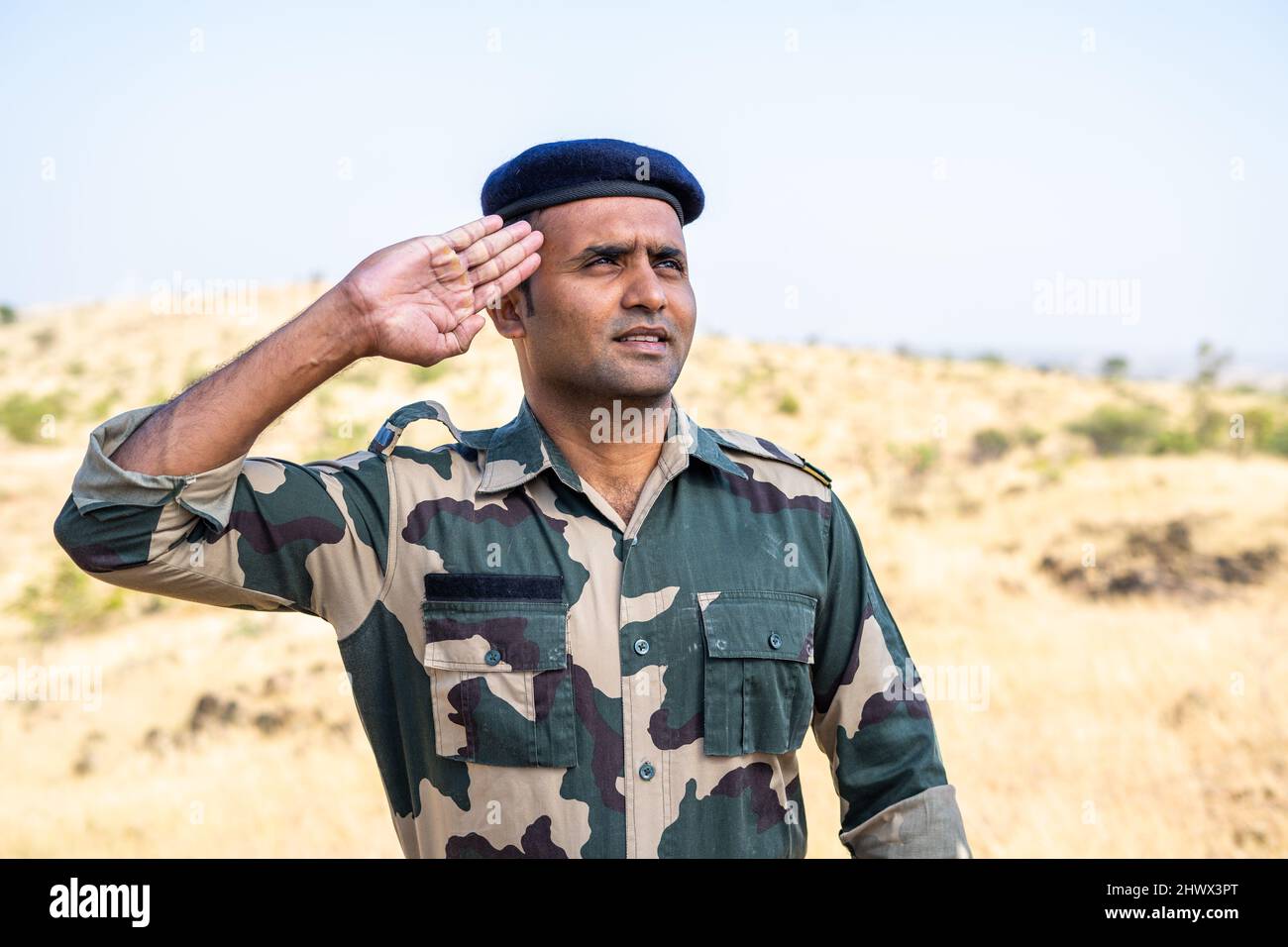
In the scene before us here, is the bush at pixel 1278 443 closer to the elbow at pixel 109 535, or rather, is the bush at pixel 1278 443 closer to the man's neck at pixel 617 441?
the man's neck at pixel 617 441

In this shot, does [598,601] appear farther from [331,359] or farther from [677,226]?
[677,226]

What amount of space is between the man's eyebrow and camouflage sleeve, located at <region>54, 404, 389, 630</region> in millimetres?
745

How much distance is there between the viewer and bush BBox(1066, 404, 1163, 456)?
86.4 feet

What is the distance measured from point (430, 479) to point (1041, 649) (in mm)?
9905

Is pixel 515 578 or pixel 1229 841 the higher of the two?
pixel 515 578

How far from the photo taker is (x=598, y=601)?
8.44 feet

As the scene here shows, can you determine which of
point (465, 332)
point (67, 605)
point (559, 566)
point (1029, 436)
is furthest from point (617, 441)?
point (1029, 436)

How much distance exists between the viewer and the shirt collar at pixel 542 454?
8.82 feet

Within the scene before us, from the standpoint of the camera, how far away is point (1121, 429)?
2695cm

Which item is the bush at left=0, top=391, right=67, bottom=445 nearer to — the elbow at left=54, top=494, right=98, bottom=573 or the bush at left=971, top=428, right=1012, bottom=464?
the bush at left=971, top=428, right=1012, bottom=464

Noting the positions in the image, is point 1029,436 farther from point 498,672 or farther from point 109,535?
point 109,535

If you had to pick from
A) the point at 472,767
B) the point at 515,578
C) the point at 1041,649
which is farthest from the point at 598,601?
the point at 1041,649

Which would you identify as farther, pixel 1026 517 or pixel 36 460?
pixel 36 460

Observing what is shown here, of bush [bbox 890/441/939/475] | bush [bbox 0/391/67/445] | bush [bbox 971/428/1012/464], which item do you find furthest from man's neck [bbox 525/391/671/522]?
bush [bbox 0/391/67/445]
